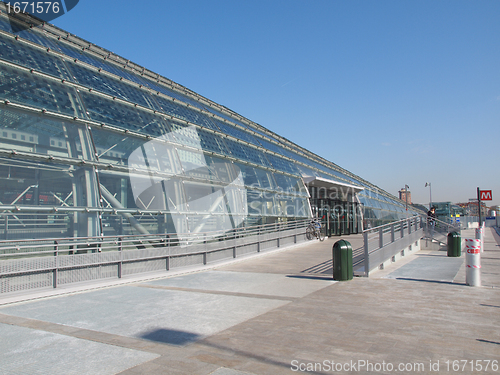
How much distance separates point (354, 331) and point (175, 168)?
9568 mm

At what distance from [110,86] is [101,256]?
716 cm

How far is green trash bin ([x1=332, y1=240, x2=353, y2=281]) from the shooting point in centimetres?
997

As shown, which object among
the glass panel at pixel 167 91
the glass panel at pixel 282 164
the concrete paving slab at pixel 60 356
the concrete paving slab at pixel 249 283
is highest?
the glass panel at pixel 167 91

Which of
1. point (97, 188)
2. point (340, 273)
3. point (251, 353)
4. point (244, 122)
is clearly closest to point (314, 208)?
point (244, 122)

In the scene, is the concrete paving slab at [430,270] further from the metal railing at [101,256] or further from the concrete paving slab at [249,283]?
the metal railing at [101,256]

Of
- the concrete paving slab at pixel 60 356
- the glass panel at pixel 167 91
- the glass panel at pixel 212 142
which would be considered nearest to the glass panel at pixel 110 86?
the glass panel at pixel 167 91

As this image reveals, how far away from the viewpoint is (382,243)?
12188 millimetres

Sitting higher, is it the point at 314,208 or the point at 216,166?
the point at 216,166

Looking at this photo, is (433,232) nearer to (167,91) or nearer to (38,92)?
(167,91)

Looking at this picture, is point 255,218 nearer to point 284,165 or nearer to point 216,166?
point 216,166

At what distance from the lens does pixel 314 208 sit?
26.7 metres

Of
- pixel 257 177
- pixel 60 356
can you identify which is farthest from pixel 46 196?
pixel 257 177

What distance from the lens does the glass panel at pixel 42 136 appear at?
30.3ft

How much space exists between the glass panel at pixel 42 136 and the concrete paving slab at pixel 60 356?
5541 mm
